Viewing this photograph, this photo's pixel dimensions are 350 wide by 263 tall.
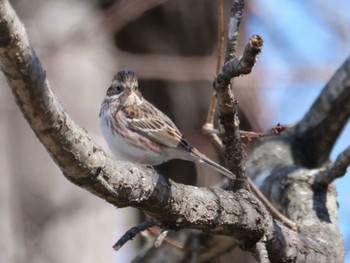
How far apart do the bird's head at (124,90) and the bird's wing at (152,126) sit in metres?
0.10

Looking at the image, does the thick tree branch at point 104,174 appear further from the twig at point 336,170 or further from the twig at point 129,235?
the twig at point 336,170

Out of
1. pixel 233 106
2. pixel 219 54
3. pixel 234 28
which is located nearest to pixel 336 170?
pixel 219 54

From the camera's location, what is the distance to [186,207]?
3295 millimetres

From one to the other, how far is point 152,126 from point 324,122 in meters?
0.90

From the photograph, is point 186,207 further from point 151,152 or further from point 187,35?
point 187,35

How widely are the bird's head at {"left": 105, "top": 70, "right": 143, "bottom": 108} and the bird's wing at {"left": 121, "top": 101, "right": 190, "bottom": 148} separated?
0.32 feet

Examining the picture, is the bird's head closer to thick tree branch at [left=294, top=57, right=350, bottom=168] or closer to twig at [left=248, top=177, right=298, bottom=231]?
thick tree branch at [left=294, top=57, right=350, bottom=168]

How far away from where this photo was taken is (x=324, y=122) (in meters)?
4.96

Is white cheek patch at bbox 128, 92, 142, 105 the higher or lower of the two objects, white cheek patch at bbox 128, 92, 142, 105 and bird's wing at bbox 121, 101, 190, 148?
the higher

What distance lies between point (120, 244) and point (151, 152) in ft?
5.54

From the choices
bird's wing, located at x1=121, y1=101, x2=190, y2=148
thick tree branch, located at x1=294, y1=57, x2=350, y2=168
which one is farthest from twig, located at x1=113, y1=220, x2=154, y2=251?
thick tree branch, located at x1=294, y1=57, x2=350, y2=168

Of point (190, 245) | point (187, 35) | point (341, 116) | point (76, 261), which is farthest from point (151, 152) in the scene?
point (187, 35)

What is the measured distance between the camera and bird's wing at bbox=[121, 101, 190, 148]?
4904 mm

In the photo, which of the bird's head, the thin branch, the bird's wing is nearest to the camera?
the thin branch
